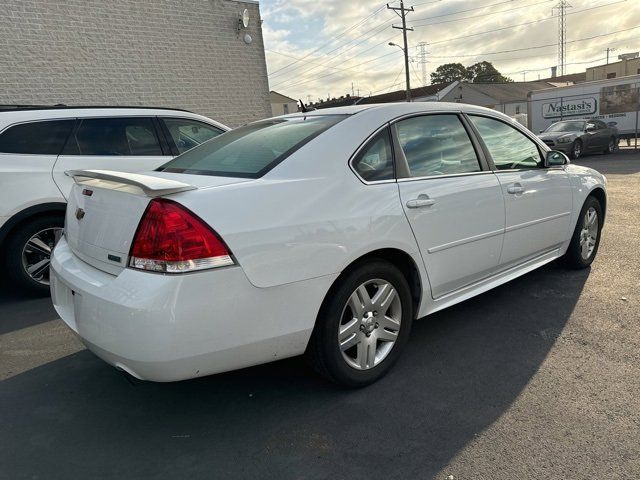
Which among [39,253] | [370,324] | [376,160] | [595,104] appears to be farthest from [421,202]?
[595,104]

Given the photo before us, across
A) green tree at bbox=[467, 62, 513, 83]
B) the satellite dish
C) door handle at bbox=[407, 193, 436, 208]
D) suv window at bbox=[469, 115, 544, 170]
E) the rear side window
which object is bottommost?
door handle at bbox=[407, 193, 436, 208]

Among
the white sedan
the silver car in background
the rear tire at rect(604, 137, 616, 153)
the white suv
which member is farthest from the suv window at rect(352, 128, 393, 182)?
the rear tire at rect(604, 137, 616, 153)

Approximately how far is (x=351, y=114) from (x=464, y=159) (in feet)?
3.15

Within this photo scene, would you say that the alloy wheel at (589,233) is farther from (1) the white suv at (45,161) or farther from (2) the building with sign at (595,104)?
(2) the building with sign at (595,104)

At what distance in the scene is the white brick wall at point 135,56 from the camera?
1017 cm

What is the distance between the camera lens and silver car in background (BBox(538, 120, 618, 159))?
18672mm

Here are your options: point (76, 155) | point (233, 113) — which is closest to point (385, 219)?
point (76, 155)

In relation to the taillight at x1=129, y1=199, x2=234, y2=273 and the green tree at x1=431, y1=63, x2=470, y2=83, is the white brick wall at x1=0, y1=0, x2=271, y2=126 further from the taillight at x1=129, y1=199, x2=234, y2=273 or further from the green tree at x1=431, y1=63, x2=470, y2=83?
the green tree at x1=431, y1=63, x2=470, y2=83

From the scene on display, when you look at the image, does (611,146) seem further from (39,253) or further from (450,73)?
(450,73)

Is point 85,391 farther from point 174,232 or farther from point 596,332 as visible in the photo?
point 596,332

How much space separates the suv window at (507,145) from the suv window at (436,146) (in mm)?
235

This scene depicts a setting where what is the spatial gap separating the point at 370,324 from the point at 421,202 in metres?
0.79

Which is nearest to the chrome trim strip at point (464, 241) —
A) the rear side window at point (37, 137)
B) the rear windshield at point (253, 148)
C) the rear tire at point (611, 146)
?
the rear windshield at point (253, 148)

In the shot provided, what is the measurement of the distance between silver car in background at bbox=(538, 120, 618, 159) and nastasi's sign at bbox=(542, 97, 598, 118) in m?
2.65
